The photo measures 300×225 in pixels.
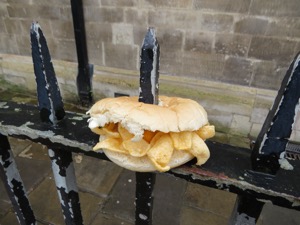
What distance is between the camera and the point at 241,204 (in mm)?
812

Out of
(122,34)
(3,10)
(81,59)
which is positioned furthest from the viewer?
(3,10)

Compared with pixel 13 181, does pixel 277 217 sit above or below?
below

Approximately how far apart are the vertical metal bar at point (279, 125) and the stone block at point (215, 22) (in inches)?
116

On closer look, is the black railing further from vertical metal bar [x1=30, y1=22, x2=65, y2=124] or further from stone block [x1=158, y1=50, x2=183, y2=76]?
stone block [x1=158, y1=50, x2=183, y2=76]

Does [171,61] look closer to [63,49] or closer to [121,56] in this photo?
[121,56]

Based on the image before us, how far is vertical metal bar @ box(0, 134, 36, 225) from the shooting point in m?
1.17

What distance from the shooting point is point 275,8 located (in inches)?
118

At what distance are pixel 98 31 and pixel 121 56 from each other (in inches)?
22.9

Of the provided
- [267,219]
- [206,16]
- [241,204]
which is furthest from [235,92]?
[241,204]

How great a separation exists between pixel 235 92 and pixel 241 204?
10.0ft

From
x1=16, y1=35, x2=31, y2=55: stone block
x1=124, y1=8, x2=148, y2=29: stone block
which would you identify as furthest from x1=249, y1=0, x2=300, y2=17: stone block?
x1=16, y1=35, x2=31, y2=55: stone block

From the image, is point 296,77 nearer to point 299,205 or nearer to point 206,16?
point 299,205

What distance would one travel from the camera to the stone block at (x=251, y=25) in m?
3.12

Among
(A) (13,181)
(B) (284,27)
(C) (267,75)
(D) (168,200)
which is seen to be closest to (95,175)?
(D) (168,200)
